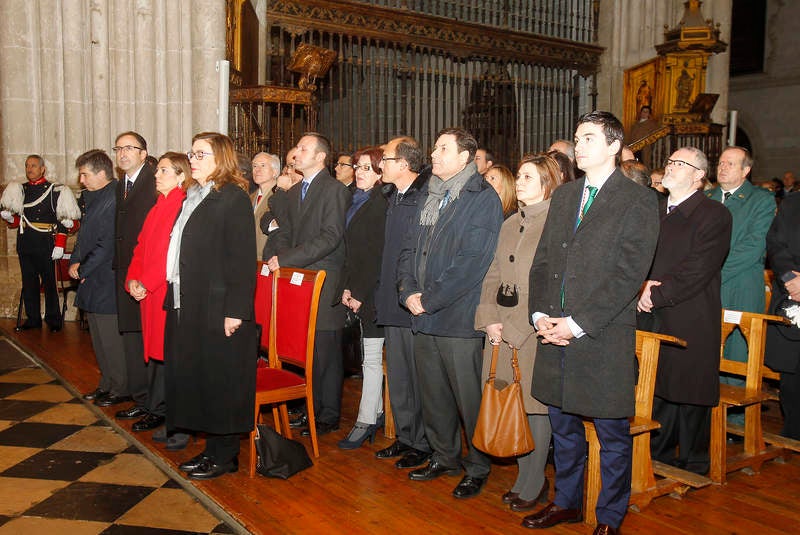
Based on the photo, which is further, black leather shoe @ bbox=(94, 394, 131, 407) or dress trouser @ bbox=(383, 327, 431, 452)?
black leather shoe @ bbox=(94, 394, 131, 407)

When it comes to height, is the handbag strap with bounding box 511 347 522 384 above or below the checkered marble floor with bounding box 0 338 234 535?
above

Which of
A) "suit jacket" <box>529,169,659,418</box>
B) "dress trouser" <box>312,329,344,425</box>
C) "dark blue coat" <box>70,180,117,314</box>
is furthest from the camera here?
"dark blue coat" <box>70,180,117,314</box>

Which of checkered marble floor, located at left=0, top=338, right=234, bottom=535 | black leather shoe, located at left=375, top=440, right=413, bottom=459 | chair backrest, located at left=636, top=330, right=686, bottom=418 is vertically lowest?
checkered marble floor, located at left=0, top=338, right=234, bottom=535

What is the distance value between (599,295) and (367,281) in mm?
1732

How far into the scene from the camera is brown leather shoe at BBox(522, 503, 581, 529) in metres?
3.10

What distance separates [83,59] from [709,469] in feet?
20.7

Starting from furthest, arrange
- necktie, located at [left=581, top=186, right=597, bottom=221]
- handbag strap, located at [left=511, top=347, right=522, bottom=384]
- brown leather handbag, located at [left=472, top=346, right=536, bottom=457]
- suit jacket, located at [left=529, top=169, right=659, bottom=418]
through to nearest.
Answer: handbag strap, located at [left=511, top=347, right=522, bottom=384]
brown leather handbag, located at [left=472, top=346, right=536, bottom=457]
necktie, located at [left=581, top=186, right=597, bottom=221]
suit jacket, located at [left=529, top=169, right=659, bottom=418]

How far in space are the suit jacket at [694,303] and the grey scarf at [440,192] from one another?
0.98 metres

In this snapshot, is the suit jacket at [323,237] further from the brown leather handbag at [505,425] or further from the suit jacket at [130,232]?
the brown leather handbag at [505,425]

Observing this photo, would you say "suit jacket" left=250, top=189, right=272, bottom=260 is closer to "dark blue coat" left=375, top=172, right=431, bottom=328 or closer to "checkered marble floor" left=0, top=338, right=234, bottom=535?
"dark blue coat" left=375, top=172, right=431, bottom=328

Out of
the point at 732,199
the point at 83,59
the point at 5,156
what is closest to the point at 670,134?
the point at 732,199

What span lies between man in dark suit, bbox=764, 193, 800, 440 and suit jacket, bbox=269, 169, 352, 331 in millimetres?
2347

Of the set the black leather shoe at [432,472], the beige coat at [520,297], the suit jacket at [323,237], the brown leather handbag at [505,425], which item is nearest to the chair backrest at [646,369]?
the beige coat at [520,297]

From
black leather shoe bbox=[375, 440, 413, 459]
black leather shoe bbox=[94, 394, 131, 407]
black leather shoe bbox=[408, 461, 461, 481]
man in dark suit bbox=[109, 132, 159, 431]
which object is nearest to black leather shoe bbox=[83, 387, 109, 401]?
black leather shoe bbox=[94, 394, 131, 407]
